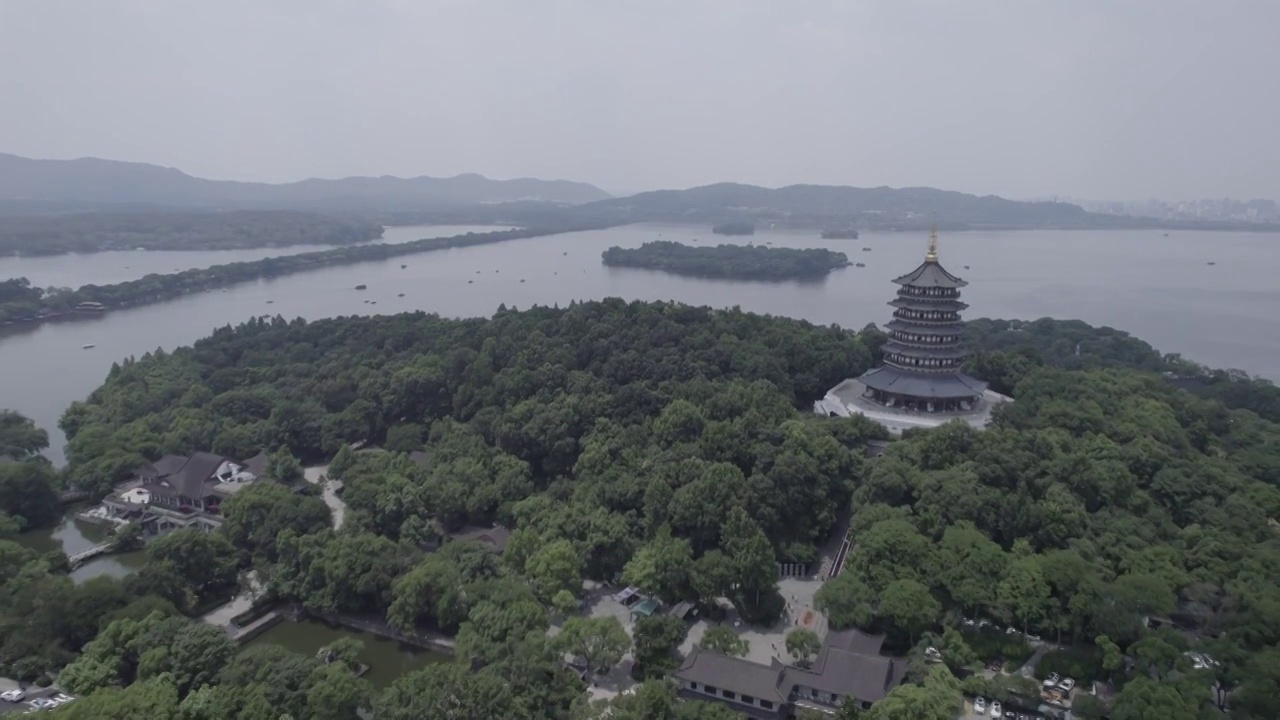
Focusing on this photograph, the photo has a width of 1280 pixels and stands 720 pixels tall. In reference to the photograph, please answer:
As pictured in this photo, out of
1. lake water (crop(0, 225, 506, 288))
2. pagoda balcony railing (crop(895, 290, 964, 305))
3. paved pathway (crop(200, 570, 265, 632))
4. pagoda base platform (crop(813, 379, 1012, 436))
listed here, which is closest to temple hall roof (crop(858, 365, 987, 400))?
pagoda base platform (crop(813, 379, 1012, 436))

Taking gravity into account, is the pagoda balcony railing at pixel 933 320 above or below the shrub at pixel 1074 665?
above

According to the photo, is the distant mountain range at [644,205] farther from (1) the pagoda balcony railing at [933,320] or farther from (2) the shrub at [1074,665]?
(2) the shrub at [1074,665]

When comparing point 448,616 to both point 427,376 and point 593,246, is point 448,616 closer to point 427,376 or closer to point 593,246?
point 427,376

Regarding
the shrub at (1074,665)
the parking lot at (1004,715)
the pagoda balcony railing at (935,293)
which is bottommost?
the parking lot at (1004,715)

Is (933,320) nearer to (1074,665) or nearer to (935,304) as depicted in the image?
(935,304)

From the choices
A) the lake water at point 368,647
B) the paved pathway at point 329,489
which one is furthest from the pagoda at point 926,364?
the paved pathway at point 329,489

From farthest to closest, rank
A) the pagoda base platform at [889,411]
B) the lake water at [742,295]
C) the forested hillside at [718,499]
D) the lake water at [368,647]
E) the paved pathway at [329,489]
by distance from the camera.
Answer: the lake water at [742,295] → the pagoda base platform at [889,411] → the paved pathway at [329,489] → the lake water at [368,647] → the forested hillside at [718,499]

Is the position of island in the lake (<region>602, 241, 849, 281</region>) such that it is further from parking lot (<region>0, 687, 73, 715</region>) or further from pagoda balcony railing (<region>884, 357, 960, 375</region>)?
parking lot (<region>0, 687, 73, 715</region>)
